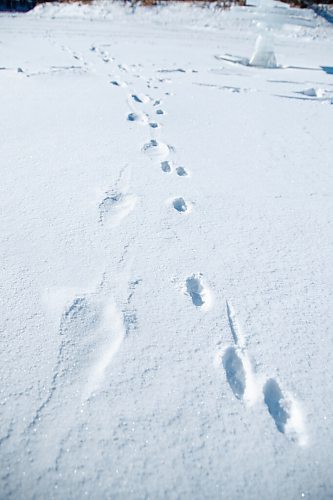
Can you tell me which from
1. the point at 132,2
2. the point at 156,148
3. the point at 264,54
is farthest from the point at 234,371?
the point at 132,2

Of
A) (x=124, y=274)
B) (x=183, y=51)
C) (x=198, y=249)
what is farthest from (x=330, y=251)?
(x=183, y=51)

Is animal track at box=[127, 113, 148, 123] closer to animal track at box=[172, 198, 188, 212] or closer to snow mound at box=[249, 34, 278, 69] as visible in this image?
animal track at box=[172, 198, 188, 212]

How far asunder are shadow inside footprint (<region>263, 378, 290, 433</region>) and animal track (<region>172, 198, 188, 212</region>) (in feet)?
2.74

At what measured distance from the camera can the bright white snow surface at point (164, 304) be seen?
0.70 m

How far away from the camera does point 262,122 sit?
8.08 ft

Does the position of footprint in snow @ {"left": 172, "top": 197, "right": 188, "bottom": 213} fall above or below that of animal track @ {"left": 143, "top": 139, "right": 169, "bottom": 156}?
below

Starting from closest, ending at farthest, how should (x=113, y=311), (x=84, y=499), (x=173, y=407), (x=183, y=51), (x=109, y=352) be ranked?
(x=84, y=499), (x=173, y=407), (x=109, y=352), (x=113, y=311), (x=183, y=51)

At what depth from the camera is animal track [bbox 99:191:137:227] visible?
1.39 m

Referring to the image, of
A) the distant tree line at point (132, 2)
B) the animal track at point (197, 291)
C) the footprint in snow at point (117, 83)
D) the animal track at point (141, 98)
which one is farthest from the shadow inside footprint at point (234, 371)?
the distant tree line at point (132, 2)

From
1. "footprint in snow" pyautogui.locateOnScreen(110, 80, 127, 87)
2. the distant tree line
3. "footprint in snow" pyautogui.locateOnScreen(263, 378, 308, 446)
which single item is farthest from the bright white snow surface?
the distant tree line

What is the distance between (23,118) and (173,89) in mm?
1516

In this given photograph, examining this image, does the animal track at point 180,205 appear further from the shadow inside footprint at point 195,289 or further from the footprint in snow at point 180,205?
the shadow inside footprint at point 195,289

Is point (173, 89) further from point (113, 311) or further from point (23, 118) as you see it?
point (113, 311)

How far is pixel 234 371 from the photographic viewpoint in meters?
0.87
